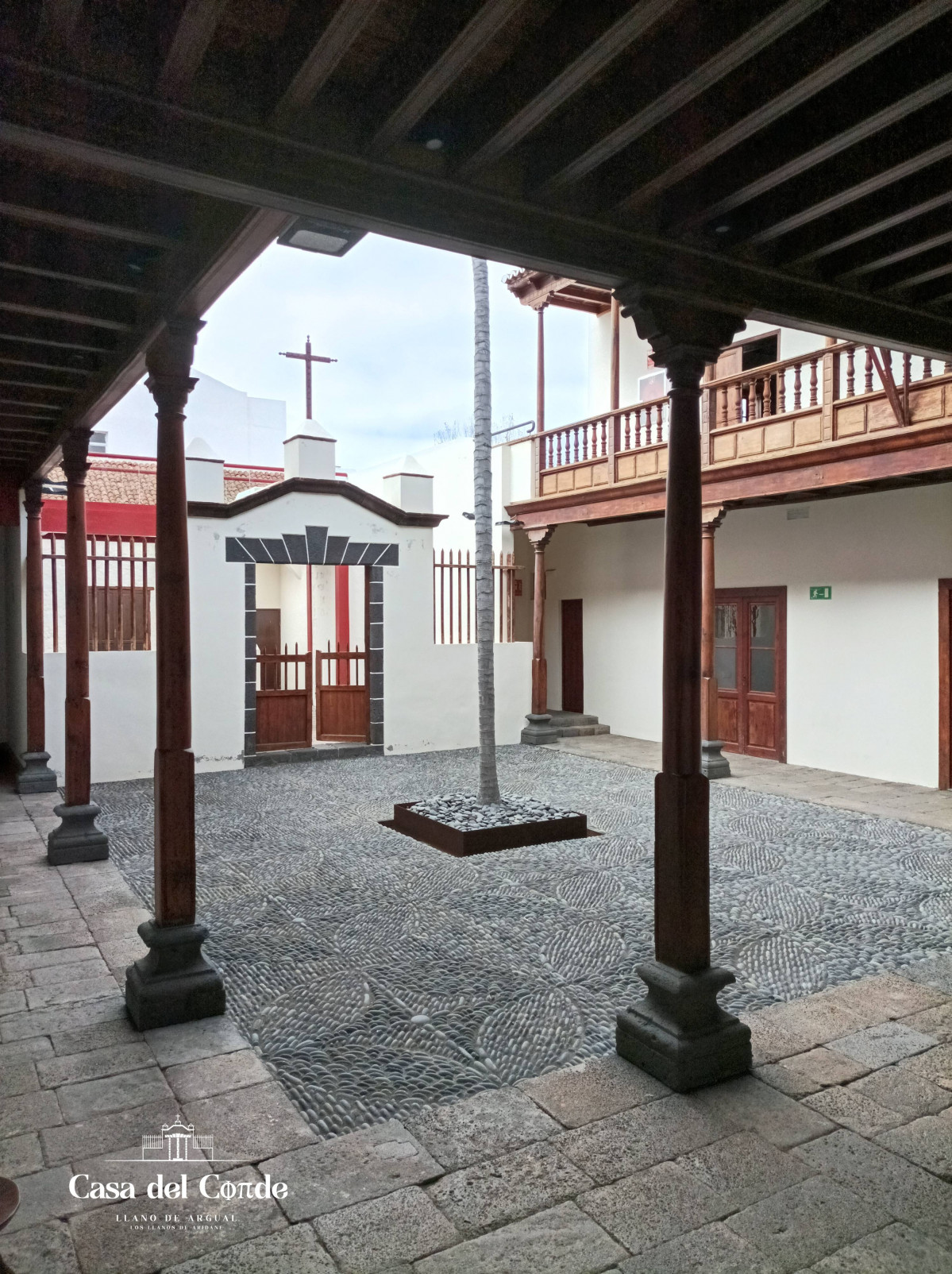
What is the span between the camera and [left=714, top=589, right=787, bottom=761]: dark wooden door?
1019cm

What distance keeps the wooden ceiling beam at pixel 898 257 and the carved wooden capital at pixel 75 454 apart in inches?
170

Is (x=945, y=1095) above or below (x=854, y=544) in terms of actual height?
below

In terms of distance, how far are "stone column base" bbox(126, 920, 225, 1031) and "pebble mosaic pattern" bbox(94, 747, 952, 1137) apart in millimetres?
188

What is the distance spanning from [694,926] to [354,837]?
4088mm

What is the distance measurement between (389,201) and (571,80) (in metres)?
0.63

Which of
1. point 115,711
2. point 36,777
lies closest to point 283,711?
point 115,711

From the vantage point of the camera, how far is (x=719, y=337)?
11.0 ft

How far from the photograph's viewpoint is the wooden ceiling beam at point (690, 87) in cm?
205

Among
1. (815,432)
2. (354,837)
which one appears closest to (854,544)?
(815,432)

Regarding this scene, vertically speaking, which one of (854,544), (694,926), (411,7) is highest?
(411,7)

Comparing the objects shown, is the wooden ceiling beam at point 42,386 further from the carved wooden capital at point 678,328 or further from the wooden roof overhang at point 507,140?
the carved wooden capital at point 678,328

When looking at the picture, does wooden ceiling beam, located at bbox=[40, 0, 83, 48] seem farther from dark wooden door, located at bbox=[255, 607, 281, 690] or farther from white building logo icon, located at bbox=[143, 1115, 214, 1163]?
dark wooden door, located at bbox=[255, 607, 281, 690]

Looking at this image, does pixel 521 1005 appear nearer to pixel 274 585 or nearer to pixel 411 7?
pixel 411 7

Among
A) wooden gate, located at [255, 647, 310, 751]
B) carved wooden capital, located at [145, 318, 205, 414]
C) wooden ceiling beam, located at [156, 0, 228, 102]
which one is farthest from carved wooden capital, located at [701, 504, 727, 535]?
wooden ceiling beam, located at [156, 0, 228, 102]
